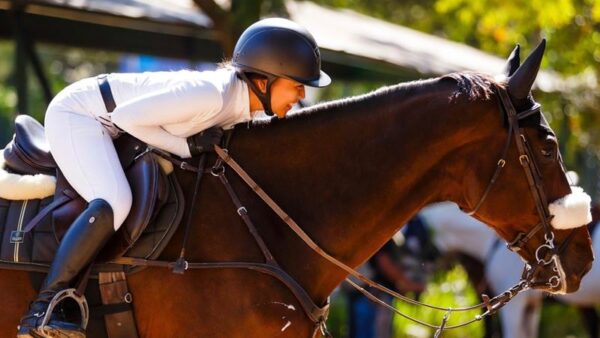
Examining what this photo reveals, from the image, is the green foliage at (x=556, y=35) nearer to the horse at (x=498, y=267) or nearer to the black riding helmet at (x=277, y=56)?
the horse at (x=498, y=267)

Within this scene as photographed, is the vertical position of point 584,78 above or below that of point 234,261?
above

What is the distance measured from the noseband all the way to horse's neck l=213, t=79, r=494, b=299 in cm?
20

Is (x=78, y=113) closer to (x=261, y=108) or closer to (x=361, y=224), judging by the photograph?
(x=261, y=108)

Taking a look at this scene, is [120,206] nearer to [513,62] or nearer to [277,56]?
[277,56]

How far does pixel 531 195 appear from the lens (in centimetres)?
505

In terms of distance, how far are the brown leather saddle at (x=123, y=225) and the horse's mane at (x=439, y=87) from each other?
0.62 meters

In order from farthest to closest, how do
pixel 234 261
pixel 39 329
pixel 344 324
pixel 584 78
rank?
1. pixel 584 78
2. pixel 344 324
3. pixel 234 261
4. pixel 39 329

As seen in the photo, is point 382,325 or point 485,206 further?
point 382,325

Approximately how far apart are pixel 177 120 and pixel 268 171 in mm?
548

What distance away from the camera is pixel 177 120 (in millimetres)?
4777

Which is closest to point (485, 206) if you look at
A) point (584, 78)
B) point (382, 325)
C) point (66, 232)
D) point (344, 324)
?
point (66, 232)

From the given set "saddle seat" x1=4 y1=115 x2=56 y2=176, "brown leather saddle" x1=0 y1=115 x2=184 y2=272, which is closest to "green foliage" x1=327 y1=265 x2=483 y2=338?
"saddle seat" x1=4 y1=115 x2=56 y2=176

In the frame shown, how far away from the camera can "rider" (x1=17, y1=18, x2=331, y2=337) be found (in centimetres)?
462

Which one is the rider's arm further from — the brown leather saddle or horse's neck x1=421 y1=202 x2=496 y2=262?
horse's neck x1=421 y1=202 x2=496 y2=262
